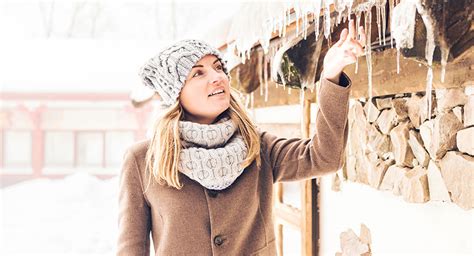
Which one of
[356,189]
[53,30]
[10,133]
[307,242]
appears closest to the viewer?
[356,189]

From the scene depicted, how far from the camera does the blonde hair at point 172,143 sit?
1.86m

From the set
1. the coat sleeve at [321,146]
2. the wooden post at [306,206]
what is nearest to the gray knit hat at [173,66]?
the coat sleeve at [321,146]

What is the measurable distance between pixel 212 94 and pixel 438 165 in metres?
0.78

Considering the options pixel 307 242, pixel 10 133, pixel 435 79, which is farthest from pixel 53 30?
pixel 435 79

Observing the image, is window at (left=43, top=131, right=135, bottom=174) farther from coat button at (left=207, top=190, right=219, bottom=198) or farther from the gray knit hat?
coat button at (left=207, top=190, right=219, bottom=198)

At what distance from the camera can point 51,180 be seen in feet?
45.4

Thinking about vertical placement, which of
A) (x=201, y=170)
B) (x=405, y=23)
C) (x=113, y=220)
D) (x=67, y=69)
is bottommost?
(x=113, y=220)

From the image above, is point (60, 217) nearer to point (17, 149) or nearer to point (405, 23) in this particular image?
point (17, 149)

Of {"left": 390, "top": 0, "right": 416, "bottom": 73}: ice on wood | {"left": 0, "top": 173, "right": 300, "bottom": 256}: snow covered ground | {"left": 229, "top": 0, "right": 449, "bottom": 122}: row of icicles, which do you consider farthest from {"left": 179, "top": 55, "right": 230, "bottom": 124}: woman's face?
{"left": 0, "top": 173, "right": 300, "bottom": 256}: snow covered ground

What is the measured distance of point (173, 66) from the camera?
1.95m

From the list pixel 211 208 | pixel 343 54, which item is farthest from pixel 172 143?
pixel 343 54

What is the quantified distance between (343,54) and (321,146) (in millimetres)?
301

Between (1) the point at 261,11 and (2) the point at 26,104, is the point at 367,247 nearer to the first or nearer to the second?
(1) the point at 261,11

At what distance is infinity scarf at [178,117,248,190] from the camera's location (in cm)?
186
